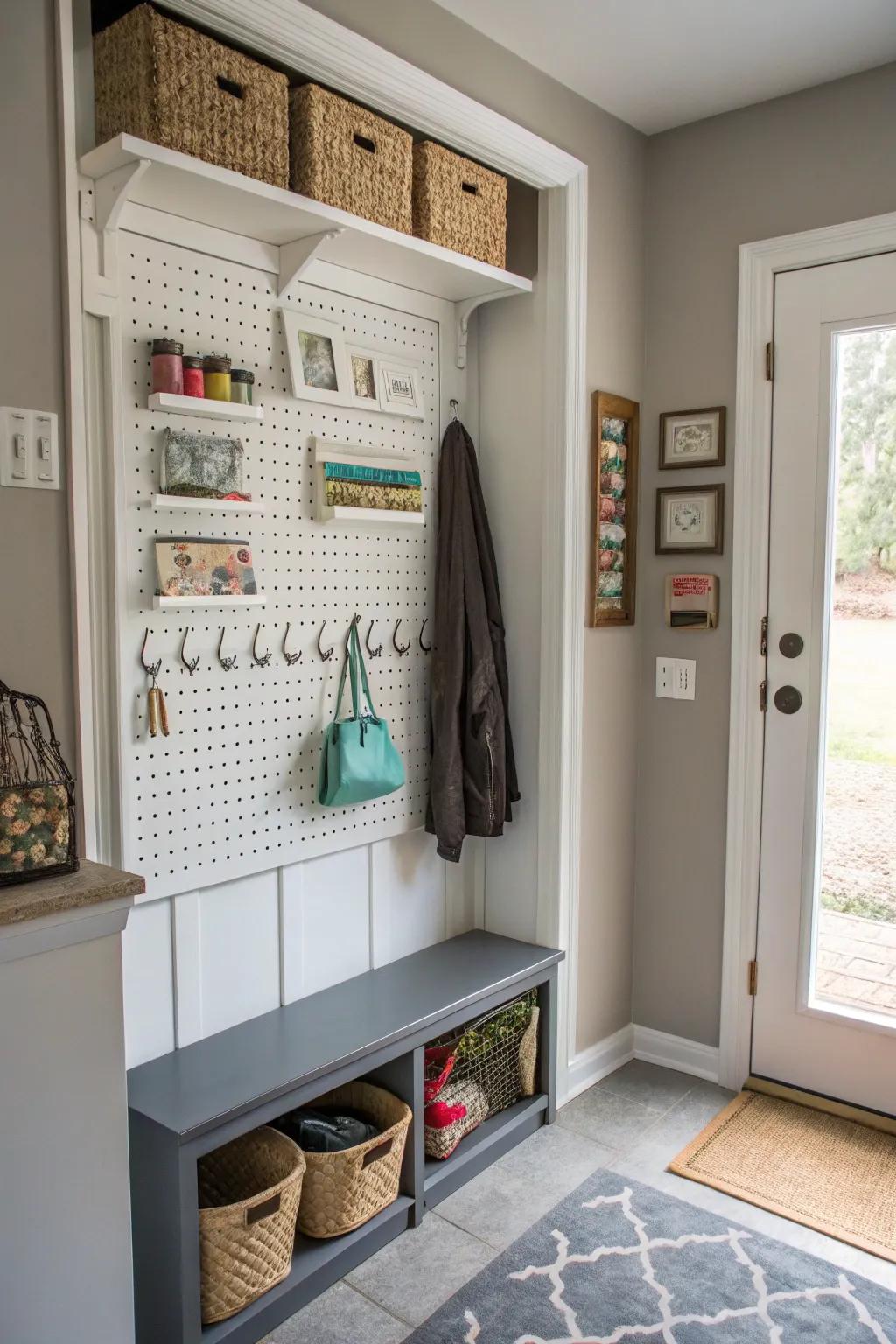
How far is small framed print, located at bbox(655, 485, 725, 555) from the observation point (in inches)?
112

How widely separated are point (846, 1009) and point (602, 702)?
102cm

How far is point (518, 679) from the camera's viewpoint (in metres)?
2.77

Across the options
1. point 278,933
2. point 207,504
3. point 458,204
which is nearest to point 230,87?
point 458,204

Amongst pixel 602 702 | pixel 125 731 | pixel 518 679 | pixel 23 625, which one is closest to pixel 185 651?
pixel 125 731

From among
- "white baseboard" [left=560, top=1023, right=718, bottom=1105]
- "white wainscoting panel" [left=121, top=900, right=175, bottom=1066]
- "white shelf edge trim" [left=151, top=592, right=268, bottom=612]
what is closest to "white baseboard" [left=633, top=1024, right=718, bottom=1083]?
"white baseboard" [left=560, top=1023, right=718, bottom=1105]

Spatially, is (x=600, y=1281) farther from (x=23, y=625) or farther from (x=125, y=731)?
(x=23, y=625)

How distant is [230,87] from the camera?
1.88 metres

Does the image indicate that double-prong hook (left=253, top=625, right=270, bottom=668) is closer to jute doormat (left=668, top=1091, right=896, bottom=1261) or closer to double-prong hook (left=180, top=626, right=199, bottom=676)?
double-prong hook (left=180, top=626, right=199, bottom=676)

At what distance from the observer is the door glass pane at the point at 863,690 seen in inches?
102

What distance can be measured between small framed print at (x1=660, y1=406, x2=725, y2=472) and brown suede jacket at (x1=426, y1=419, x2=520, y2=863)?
628 millimetres

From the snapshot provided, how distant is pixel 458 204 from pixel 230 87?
618 mm

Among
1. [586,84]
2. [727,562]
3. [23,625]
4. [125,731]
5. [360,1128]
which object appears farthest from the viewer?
[727,562]

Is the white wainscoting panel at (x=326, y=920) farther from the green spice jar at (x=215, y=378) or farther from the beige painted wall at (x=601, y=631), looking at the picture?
the green spice jar at (x=215, y=378)

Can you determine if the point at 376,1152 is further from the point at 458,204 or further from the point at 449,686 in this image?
the point at 458,204
